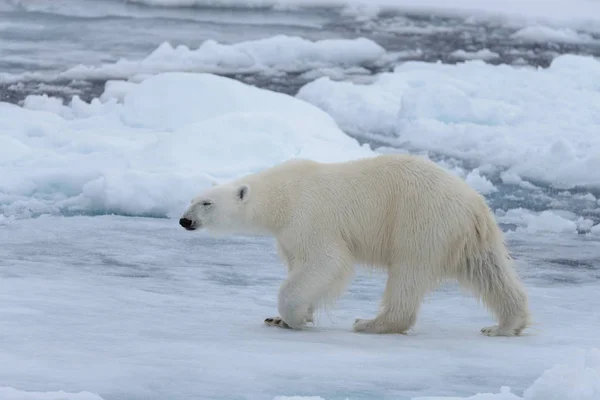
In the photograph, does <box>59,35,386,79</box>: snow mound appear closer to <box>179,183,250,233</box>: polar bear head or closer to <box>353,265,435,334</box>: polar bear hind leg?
<box>179,183,250,233</box>: polar bear head

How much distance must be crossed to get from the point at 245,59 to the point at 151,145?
18.7 ft

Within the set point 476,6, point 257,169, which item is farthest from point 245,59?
point 476,6

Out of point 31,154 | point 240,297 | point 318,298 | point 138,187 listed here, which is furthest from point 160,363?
point 31,154

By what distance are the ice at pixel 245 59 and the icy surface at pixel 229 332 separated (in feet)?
22.2

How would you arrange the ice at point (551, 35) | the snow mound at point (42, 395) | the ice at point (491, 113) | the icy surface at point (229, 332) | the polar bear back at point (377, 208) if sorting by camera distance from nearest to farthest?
the snow mound at point (42, 395)
the icy surface at point (229, 332)
the polar bear back at point (377, 208)
the ice at point (491, 113)
the ice at point (551, 35)

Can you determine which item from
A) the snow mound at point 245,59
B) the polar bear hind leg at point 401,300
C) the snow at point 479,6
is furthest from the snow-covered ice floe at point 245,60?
the polar bear hind leg at point 401,300

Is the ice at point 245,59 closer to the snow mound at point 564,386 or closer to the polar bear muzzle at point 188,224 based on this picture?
the polar bear muzzle at point 188,224

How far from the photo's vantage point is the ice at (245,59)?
12734mm

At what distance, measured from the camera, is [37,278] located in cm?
485

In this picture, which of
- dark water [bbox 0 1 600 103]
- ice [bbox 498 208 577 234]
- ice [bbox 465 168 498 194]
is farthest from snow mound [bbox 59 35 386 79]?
ice [bbox 498 208 577 234]

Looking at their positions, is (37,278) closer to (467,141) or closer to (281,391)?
(281,391)

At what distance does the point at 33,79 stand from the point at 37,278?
25.7ft

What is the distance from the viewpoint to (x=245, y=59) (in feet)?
44.0

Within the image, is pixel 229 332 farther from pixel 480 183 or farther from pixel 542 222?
pixel 480 183
